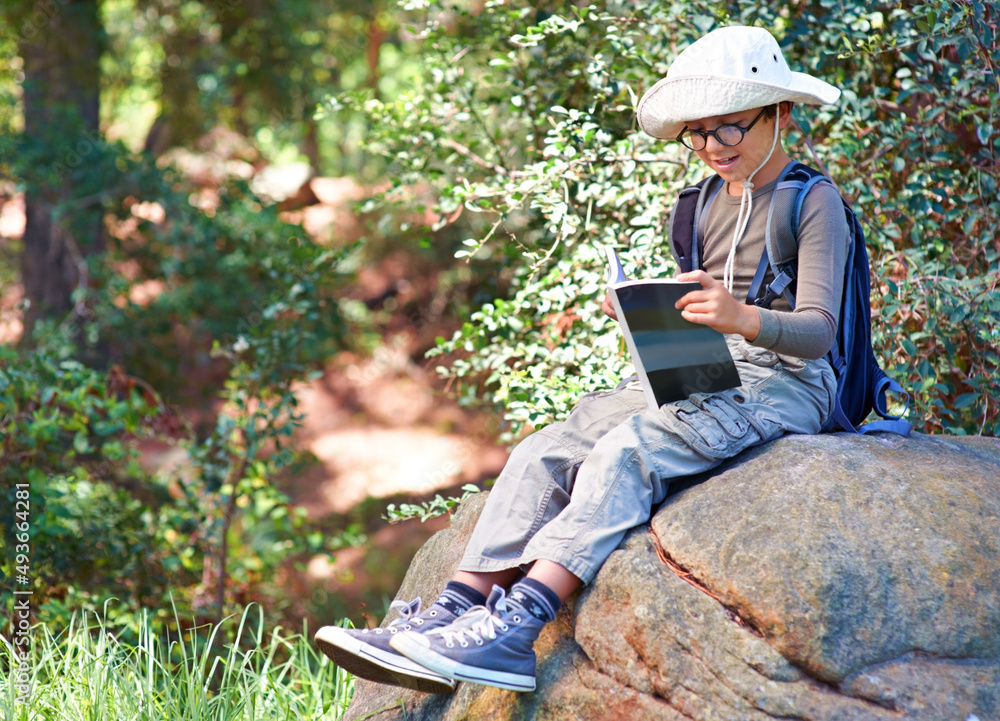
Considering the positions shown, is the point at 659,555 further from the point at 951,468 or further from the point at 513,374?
the point at 513,374

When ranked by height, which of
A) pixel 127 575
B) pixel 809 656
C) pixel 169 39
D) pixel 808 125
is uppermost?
pixel 169 39

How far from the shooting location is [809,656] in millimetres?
1895

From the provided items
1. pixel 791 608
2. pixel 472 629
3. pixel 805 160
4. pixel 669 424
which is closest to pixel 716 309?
pixel 669 424

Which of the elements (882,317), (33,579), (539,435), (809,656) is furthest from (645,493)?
(33,579)

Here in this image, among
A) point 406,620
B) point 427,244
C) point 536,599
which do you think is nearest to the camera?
point 536,599

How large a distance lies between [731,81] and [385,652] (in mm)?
1702

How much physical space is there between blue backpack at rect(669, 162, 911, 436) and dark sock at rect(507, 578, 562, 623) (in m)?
1.00

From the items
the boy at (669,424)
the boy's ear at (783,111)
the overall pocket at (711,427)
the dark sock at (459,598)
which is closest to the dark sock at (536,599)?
the boy at (669,424)

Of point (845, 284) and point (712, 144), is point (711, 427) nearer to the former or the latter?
point (845, 284)

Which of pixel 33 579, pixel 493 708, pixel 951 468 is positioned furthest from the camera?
pixel 33 579

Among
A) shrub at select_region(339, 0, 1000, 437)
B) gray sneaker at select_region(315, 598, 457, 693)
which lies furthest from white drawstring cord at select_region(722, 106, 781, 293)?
gray sneaker at select_region(315, 598, 457, 693)

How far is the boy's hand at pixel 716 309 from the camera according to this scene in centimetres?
204

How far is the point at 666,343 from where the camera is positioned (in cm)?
218

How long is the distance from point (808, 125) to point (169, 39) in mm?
5536
